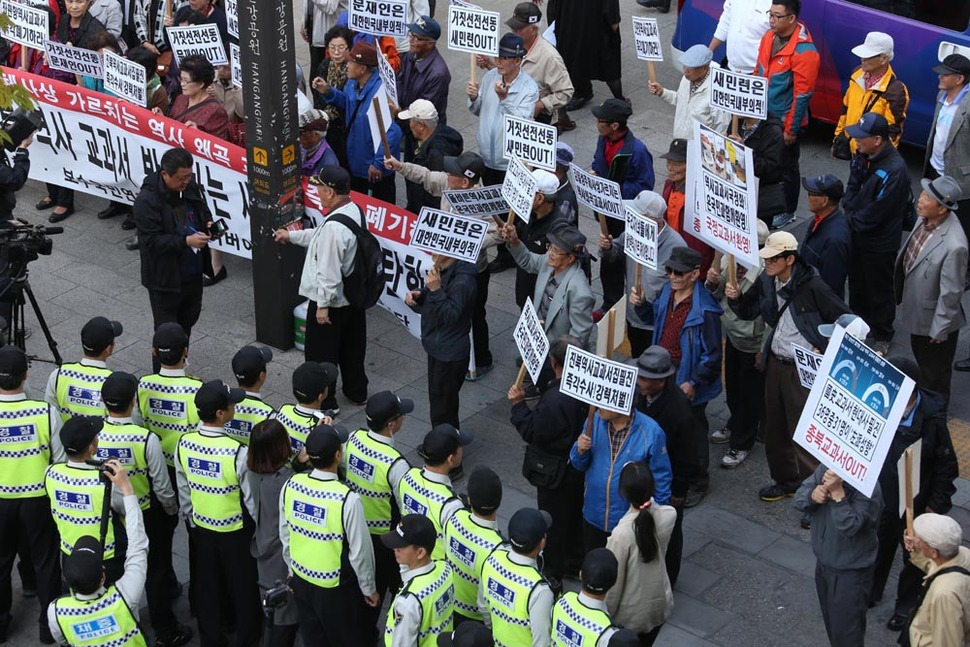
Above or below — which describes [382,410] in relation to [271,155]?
above

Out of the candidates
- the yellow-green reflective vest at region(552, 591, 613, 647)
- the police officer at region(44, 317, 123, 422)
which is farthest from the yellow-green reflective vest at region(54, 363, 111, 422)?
the yellow-green reflective vest at region(552, 591, 613, 647)

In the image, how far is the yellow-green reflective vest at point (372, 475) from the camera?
7.92 metres

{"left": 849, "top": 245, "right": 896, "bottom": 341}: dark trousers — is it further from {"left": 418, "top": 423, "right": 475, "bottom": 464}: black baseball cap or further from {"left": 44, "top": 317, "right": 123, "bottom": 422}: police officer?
{"left": 44, "top": 317, "right": 123, "bottom": 422}: police officer

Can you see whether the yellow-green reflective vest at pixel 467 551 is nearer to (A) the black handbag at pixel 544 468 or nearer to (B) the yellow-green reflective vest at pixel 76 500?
(A) the black handbag at pixel 544 468

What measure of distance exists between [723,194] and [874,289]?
7.89 feet

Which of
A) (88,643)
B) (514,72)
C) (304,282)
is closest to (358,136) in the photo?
(514,72)

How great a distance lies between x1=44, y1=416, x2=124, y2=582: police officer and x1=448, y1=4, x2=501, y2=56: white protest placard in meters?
5.79

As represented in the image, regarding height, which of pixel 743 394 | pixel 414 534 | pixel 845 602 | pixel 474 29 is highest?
pixel 474 29

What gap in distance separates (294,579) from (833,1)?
9.15 m

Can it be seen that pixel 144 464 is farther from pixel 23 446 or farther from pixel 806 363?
pixel 806 363

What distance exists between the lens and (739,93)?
11.0 m

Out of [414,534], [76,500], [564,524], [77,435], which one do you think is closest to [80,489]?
[76,500]

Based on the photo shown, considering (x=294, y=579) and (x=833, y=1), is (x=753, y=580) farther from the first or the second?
(x=833, y=1)

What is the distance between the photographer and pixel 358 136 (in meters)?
12.4
